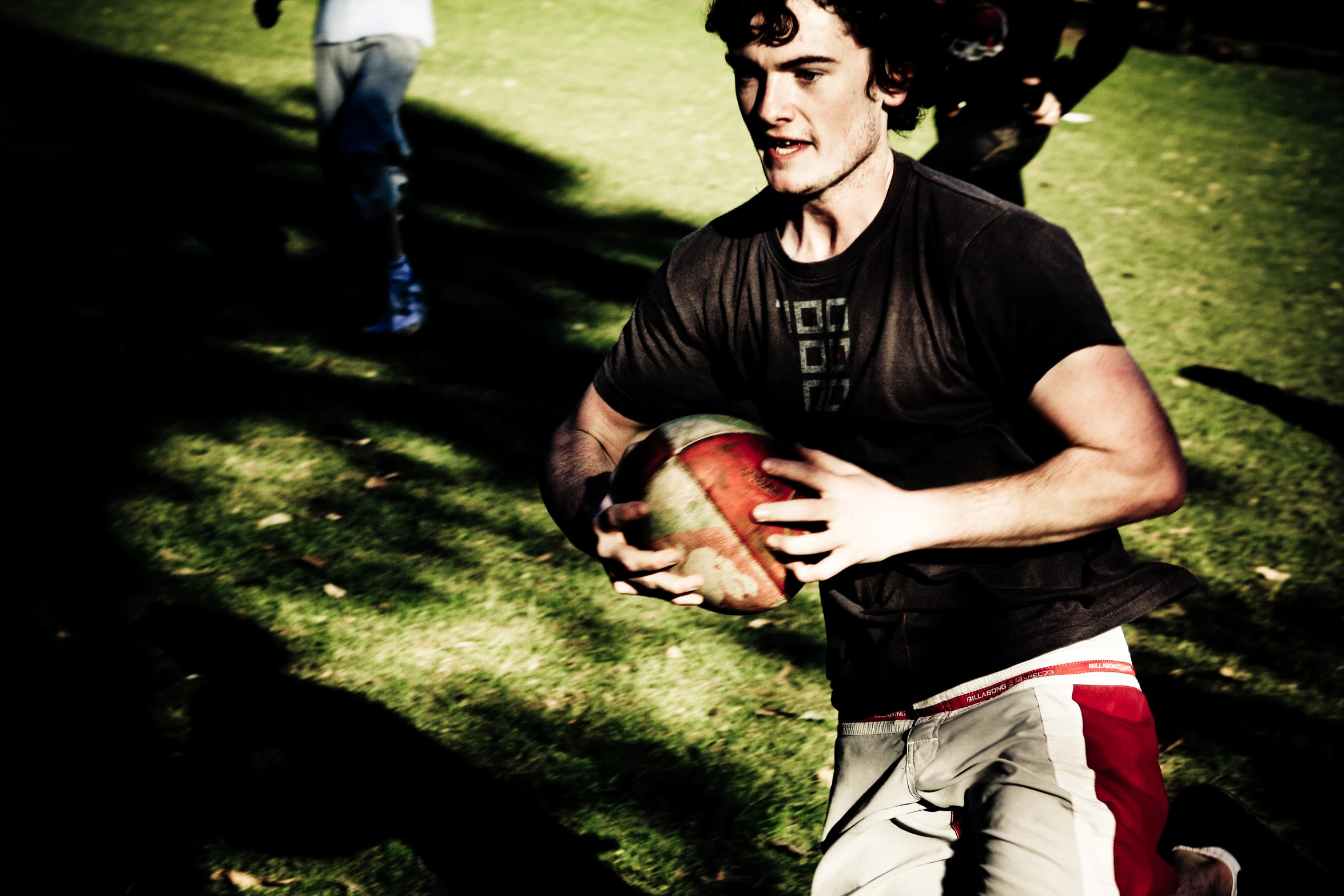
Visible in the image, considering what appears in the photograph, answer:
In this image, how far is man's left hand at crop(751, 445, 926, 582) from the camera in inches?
74.8

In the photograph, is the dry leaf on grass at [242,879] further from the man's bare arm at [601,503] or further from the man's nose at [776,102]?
the man's nose at [776,102]

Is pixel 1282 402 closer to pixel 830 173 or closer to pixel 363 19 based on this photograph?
pixel 830 173

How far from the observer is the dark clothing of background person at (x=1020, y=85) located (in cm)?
561

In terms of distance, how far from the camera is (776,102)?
2254mm

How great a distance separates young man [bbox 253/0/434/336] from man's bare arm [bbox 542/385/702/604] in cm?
386

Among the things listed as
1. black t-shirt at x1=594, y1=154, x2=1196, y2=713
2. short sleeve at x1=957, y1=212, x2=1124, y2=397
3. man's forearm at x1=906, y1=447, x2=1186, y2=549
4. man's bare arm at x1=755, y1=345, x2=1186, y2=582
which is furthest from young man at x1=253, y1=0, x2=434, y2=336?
man's forearm at x1=906, y1=447, x2=1186, y2=549

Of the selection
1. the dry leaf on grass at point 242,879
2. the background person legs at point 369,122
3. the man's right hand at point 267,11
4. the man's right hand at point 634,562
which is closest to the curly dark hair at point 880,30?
the man's right hand at point 634,562

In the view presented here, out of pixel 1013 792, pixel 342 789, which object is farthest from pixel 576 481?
pixel 342 789

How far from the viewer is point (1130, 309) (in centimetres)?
725

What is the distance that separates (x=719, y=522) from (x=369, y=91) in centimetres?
459

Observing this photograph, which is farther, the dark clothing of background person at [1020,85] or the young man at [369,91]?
the young man at [369,91]

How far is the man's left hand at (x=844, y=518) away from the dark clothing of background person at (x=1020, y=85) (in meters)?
4.05

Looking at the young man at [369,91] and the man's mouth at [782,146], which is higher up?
the man's mouth at [782,146]

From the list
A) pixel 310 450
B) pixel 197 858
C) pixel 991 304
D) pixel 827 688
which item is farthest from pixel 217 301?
pixel 991 304
